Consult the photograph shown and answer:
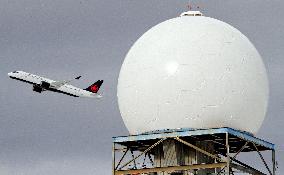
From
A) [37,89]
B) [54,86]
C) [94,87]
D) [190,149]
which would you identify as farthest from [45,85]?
[190,149]

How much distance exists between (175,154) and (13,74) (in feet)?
254

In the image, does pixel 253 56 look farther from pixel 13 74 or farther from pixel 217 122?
pixel 13 74

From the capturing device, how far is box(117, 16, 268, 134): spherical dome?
56469 millimetres

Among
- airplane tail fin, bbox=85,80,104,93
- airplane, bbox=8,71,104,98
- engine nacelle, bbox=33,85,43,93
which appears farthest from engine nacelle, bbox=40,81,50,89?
airplane tail fin, bbox=85,80,104,93

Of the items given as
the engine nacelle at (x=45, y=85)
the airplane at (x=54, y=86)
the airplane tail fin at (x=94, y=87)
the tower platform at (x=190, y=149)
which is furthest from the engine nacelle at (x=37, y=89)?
the tower platform at (x=190, y=149)

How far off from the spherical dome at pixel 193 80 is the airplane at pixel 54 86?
65.2m

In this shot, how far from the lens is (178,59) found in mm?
57406

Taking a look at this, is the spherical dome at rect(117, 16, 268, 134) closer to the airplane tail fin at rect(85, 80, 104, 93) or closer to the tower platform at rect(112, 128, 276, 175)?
the tower platform at rect(112, 128, 276, 175)

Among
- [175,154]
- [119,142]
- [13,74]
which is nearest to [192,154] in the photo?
[175,154]

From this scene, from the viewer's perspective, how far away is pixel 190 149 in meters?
59.3

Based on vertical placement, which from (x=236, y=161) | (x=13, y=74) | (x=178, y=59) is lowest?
(x=236, y=161)

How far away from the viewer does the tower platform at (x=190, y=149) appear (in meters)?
56.8

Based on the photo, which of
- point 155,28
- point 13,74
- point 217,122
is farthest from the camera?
point 13,74

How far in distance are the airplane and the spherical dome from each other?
214ft
